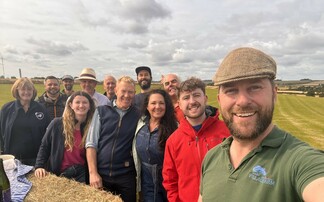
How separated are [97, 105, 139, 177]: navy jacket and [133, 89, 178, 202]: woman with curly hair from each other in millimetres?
144

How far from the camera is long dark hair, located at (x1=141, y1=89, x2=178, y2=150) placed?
3736 millimetres

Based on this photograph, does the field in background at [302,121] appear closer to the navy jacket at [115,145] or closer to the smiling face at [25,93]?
the navy jacket at [115,145]

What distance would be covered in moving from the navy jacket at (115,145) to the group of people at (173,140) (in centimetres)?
2

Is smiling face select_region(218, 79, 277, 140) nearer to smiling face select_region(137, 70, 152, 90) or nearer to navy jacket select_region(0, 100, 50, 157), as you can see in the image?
navy jacket select_region(0, 100, 50, 157)

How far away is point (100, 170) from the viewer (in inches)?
158

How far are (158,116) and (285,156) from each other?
2.54m

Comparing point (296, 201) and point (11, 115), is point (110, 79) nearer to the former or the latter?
point (11, 115)

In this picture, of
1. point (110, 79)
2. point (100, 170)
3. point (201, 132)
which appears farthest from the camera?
point (110, 79)

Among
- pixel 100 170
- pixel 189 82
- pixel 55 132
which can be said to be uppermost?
pixel 189 82

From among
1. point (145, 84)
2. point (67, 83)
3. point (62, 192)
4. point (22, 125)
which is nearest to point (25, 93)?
point (22, 125)

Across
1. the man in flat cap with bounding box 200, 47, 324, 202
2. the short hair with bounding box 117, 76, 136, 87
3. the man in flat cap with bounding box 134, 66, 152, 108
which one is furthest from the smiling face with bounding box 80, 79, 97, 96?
the man in flat cap with bounding box 200, 47, 324, 202

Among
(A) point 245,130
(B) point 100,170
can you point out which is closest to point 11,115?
(B) point 100,170

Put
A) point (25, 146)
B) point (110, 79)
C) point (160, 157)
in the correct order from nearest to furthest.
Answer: point (160, 157), point (25, 146), point (110, 79)

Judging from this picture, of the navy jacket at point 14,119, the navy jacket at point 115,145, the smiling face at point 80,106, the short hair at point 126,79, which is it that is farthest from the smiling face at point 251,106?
the navy jacket at point 14,119
